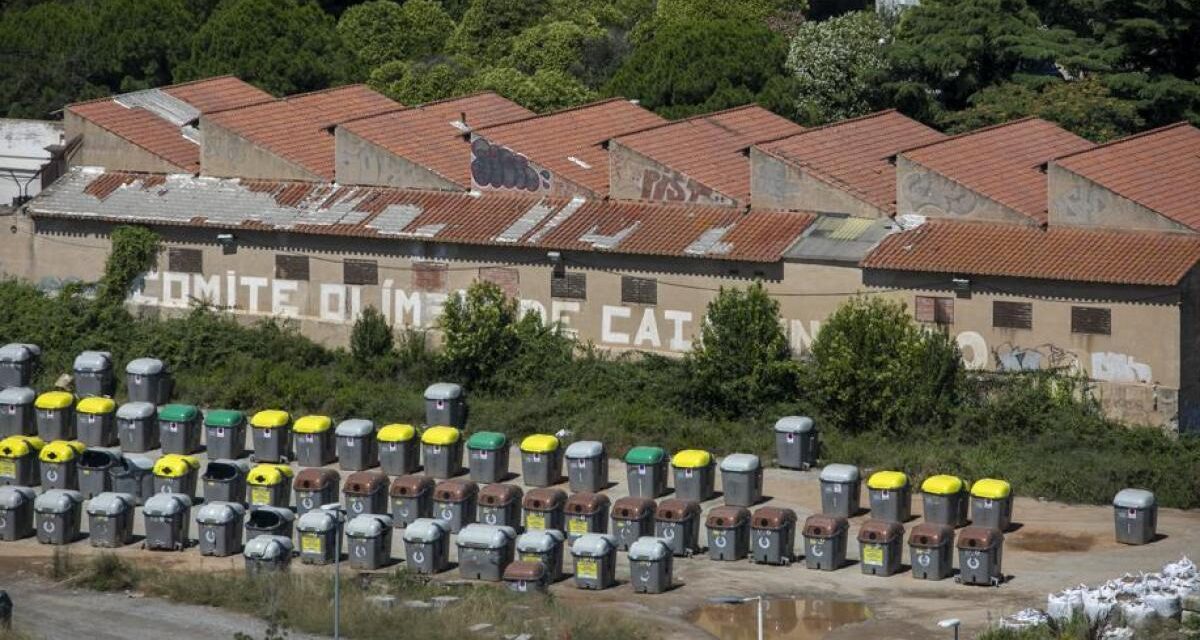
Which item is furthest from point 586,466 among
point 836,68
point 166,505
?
point 836,68

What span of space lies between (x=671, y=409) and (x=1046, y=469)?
23.5ft

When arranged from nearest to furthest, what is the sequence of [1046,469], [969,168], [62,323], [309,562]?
[309,562] → [1046,469] → [969,168] → [62,323]

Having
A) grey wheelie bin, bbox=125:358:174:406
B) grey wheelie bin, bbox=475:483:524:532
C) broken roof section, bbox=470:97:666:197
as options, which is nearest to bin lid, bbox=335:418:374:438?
grey wheelie bin, bbox=475:483:524:532

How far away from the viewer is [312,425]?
129 feet

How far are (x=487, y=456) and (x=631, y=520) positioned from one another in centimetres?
A: 501

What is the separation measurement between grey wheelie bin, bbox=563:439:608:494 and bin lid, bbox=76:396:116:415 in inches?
346

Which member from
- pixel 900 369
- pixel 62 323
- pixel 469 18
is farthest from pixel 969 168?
pixel 469 18

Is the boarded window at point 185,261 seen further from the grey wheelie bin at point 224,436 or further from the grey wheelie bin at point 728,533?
the grey wheelie bin at point 728,533

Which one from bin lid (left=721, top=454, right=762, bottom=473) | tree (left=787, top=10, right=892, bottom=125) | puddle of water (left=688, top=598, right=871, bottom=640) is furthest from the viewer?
tree (left=787, top=10, right=892, bottom=125)

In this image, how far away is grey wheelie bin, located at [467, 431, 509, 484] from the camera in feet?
125

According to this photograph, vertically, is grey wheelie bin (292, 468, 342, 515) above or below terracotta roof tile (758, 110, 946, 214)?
below

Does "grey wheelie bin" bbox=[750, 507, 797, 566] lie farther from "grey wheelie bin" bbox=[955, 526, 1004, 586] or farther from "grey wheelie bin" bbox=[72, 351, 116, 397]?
"grey wheelie bin" bbox=[72, 351, 116, 397]

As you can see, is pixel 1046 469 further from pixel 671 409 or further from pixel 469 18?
pixel 469 18

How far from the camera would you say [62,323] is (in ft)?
153
